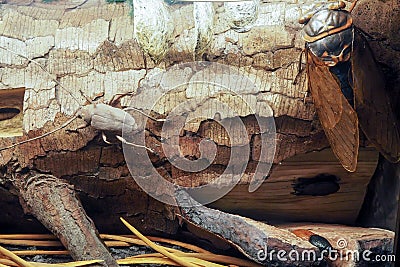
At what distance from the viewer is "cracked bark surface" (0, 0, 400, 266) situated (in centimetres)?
115

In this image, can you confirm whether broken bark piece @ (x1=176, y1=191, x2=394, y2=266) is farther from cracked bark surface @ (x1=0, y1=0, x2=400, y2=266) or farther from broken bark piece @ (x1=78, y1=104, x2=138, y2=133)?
broken bark piece @ (x1=78, y1=104, x2=138, y2=133)

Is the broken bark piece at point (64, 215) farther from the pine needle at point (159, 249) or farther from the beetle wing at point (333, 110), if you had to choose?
the beetle wing at point (333, 110)

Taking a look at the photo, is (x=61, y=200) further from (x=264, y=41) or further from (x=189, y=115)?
(x=264, y=41)

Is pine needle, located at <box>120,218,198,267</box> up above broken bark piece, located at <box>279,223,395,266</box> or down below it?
below

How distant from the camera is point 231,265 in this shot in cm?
120

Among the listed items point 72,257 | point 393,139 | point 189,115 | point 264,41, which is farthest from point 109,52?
point 393,139

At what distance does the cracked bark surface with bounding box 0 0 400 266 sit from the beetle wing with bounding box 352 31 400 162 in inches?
1.1

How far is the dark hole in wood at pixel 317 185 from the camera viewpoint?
1.20m

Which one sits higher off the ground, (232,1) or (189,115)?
(232,1)

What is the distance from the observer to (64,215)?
46.1 inches

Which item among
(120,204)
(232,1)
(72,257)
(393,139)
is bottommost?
(72,257)

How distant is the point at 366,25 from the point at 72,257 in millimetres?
738

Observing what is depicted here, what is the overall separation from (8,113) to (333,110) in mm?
657

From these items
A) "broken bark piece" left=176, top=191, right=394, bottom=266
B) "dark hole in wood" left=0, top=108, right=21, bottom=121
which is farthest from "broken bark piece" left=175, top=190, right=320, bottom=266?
"dark hole in wood" left=0, top=108, right=21, bottom=121
